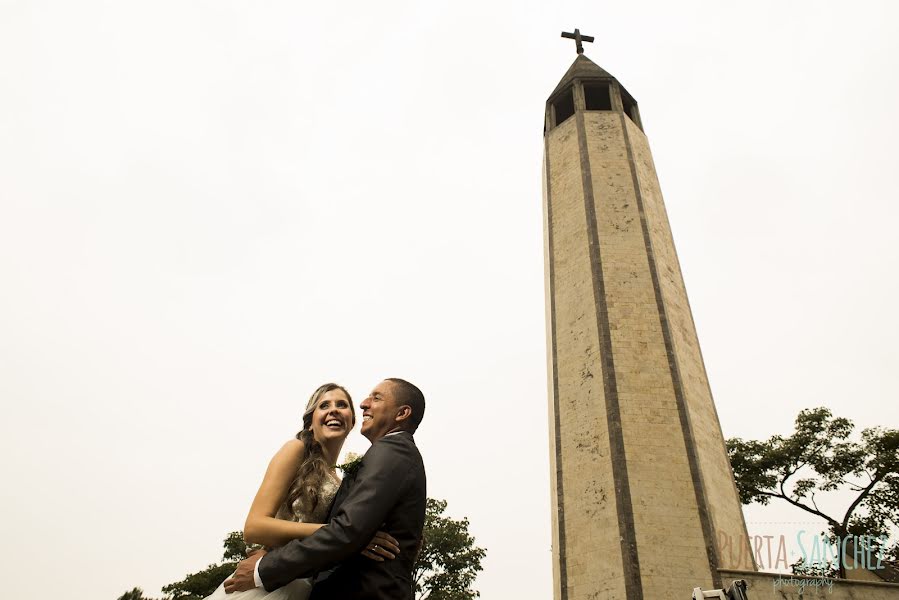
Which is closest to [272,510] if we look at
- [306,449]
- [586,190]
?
[306,449]

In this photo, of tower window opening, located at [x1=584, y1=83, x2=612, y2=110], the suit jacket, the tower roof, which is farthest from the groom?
the tower roof

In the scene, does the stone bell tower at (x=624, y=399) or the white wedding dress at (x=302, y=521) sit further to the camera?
the stone bell tower at (x=624, y=399)

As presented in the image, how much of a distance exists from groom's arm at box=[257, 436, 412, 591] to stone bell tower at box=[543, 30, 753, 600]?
452 inches

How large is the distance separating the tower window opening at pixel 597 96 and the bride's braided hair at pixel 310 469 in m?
21.6

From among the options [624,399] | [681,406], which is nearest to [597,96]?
[624,399]

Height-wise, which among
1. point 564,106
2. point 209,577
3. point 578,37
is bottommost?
point 209,577

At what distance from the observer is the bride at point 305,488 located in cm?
269

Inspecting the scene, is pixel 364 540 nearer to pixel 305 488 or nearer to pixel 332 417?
pixel 305 488

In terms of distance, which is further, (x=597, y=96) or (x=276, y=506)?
(x=597, y=96)

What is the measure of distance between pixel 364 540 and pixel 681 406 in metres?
13.5

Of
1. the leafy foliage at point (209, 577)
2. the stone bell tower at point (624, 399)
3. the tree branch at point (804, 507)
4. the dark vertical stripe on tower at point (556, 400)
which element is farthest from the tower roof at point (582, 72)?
the leafy foliage at point (209, 577)

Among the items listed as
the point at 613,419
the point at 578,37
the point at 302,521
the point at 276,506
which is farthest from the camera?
the point at 578,37

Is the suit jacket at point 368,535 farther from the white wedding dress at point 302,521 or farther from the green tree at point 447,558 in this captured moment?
the green tree at point 447,558

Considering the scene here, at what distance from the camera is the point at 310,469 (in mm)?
3242
